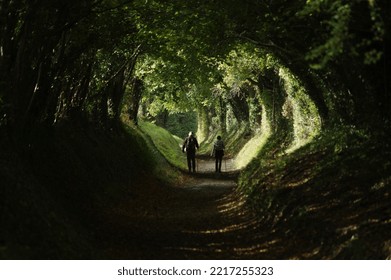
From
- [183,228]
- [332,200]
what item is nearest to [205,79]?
[183,228]

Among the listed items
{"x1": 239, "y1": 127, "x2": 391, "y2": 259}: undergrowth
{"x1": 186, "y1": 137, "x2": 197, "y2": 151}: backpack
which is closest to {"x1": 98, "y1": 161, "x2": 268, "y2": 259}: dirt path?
{"x1": 239, "y1": 127, "x2": 391, "y2": 259}: undergrowth

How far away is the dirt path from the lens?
10945 mm

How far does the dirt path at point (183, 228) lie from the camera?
10.9m

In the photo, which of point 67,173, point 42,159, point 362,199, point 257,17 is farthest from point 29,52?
point 362,199

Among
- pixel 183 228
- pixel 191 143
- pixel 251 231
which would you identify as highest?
pixel 191 143

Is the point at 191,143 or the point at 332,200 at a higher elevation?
the point at 191,143

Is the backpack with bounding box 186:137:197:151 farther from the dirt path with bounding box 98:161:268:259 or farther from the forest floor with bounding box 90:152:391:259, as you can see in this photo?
the forest floor with bounding box 90:152:391:259

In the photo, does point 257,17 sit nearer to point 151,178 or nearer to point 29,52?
point 29,52

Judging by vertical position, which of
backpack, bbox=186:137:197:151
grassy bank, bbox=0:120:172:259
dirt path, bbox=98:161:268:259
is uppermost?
backpack, bbox=186:137:197:151

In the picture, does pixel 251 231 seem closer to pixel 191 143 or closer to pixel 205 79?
pixel 205 79

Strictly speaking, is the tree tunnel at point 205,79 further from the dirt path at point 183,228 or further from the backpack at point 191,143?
the backpack at point 191,143

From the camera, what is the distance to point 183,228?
45.3ft

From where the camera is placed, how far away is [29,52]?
12195 mm

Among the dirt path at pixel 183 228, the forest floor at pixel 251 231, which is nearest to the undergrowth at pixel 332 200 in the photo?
the forest floor at pixel 251 231
